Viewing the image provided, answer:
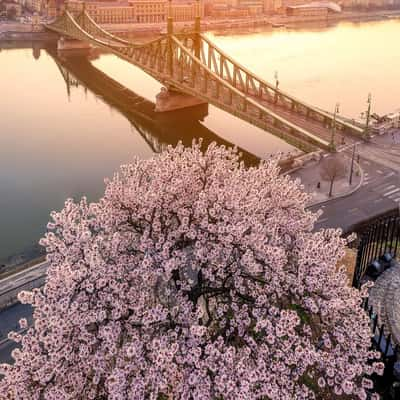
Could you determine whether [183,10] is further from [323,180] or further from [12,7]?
[323,180]

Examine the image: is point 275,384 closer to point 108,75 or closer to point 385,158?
point 385,158

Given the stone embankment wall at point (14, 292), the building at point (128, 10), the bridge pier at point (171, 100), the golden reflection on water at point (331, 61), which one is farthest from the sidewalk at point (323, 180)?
the building at point (128, 10)

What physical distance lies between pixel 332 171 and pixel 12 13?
122569 millimetres

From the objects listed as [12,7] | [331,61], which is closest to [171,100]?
Answer: [331,61]

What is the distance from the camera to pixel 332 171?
31.0 metres

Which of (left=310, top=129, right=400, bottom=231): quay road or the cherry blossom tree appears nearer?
the cherry blossom tree

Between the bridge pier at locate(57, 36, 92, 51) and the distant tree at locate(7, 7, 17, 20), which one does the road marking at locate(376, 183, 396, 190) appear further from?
the distant tree at locate(7, 7, 17, 20)

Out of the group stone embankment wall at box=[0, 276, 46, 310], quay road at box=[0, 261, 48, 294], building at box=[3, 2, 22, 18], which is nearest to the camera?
stone embankment wall at box=[0, 276, 46, 310]

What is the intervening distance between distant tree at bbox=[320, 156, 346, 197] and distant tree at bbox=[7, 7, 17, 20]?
118497 millimetres

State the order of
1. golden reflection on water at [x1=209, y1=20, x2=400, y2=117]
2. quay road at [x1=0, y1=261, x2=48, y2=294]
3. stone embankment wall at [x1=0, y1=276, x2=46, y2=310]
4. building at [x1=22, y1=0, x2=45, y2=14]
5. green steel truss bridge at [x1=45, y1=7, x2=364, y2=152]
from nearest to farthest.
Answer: stone embankment wall at [x1=0, y1=276, x2=46, y2=310] → quay road at [x1=0, y1=261, x2=48, y2=294] → green steel truss bridge at [x1=45, y1=7, x2=364, y2=152] → golden reflection on water at [x1=209, y1=20, x2=400, y2=117] → building at [x1=22, y1=0, x2=45, y2=14]

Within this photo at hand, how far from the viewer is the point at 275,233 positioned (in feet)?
39.6

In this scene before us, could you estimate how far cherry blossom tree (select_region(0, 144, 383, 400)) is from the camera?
378 inches

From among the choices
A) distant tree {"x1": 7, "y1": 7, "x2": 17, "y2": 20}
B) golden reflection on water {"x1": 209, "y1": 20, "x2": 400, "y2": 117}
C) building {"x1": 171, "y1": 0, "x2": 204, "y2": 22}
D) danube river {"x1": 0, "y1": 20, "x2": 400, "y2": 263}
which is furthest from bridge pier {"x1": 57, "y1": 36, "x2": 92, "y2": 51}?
building {"x1": 171, "y1": 0, "x2": 204, "y2": 22}

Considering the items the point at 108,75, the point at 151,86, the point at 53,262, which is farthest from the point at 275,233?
the point at 108,75
